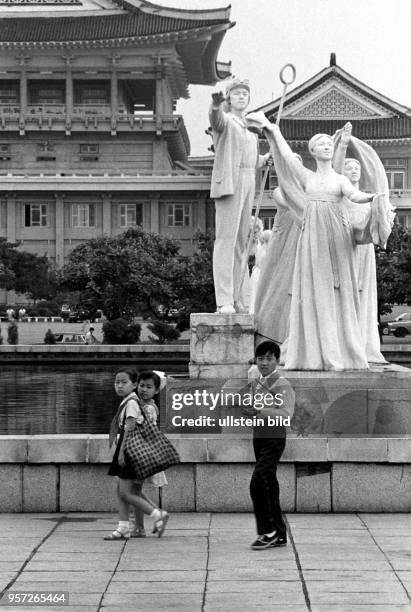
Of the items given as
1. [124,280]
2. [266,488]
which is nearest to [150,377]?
[266,488]

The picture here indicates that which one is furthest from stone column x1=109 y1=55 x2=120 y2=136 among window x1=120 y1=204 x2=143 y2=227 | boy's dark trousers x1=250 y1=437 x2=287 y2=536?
boy's dark trousers x1=250 y1=437 x2=287 y2=536

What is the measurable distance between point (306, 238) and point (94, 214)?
5305 cm

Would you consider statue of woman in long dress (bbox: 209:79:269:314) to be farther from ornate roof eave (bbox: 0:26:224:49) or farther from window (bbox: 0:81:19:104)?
window (bbox: 0:81:19:104)

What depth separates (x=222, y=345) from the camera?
12320 millimetres

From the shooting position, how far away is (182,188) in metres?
61.2

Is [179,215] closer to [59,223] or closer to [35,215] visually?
[59,223]

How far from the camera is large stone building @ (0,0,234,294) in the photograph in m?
62.2

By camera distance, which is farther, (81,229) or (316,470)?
(81,229)

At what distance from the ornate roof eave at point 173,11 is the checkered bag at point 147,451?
57.4 metres

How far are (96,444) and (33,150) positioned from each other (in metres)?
58.3

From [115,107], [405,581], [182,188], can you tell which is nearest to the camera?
[405,581]

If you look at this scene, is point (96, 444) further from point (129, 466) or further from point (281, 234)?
point (281, 234)

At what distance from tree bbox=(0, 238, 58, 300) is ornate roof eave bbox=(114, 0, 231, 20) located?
18231mm

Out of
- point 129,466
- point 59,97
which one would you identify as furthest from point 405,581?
point 59,97
